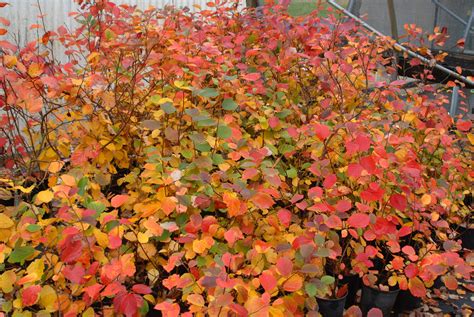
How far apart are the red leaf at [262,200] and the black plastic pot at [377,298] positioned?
79 centimetres

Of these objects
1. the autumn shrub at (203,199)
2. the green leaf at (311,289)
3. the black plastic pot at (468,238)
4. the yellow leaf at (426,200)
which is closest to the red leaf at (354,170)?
the autumn shrub at (203,199)

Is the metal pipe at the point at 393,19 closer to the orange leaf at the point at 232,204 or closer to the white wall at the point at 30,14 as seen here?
the white wall at the point at 30,14

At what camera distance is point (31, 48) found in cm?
219

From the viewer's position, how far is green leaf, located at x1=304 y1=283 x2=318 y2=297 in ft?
5.03

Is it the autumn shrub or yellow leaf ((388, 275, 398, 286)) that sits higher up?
the autumn shrub

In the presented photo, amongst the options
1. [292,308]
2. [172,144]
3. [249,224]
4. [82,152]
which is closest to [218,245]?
[249,224]

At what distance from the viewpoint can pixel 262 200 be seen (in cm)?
160

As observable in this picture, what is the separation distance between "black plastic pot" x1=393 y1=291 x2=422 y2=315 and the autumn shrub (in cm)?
22

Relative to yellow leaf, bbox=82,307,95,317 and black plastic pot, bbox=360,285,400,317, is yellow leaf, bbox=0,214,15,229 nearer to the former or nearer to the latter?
yellow leaf, bbox=82,307,95,317

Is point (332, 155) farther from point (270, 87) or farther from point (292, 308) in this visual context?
point (292, 308)

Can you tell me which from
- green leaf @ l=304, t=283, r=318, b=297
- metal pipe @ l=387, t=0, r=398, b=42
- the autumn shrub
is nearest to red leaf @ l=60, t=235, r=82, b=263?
the autumn shrub

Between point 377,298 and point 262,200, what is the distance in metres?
0.84

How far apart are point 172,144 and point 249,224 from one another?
0.57m

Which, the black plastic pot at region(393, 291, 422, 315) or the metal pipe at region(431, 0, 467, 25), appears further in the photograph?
the metal pipe at region(431, 0, 467, 25)
